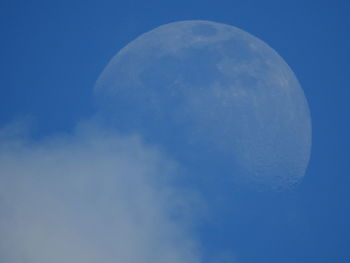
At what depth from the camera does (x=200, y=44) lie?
6.78 metres

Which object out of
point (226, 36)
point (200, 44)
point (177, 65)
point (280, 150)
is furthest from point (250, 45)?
point (280, 150)

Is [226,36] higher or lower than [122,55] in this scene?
higher

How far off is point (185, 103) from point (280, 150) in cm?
164

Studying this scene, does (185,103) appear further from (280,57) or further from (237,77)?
(280,57)

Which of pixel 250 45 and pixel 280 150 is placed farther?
pixel 250 45

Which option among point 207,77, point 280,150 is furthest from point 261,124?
point 207,77

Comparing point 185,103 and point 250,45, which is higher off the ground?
point 250,45

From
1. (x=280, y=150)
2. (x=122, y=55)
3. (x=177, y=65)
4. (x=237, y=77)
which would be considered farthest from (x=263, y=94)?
(x=122, y=55)

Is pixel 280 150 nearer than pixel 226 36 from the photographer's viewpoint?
Yes

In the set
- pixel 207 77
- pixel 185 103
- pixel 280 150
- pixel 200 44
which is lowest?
pixel 280 150

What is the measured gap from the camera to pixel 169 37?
689cm

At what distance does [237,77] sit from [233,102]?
429 mm

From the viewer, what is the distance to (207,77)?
6.56m

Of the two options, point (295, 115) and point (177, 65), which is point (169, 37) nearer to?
point (177, 65)
